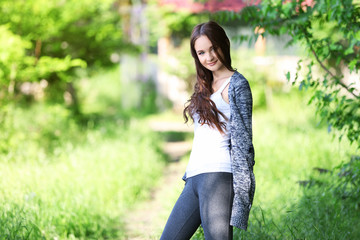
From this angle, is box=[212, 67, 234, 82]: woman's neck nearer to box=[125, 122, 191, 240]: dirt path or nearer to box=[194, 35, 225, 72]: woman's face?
box=[194, 35, 225, 72]: woman's face

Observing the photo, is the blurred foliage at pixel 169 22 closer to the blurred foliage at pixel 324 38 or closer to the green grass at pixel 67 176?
the green grass at pixel 67 176

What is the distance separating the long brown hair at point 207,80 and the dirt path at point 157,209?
1.03 m

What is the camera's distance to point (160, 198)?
241 inches

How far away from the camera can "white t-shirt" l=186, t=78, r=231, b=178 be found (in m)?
2.36

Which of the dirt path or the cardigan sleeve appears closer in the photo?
the cardigan sleeve

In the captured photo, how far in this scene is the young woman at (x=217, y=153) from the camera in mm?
2311

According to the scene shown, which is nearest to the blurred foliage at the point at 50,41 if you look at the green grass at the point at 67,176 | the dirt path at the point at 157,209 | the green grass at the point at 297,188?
the green grass at the point at 67,176

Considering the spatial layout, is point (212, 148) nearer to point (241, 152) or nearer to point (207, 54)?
point (241, 152)

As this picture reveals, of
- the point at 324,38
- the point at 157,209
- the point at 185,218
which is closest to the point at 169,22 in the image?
the point at 157,209

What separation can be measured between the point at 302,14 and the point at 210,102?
66.2 inches

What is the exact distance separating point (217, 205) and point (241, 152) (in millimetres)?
276

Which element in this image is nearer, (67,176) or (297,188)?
(297,188)

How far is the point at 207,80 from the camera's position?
103 inches

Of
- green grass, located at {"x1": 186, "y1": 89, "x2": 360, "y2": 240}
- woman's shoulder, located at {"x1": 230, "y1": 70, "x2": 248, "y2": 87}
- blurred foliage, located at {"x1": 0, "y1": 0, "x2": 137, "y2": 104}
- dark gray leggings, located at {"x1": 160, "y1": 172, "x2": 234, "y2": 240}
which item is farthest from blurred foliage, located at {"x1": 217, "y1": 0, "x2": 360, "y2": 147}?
blurred foliage, located at {"x1": 0, "y1": 0, "x2": 137, "y2": 104}
